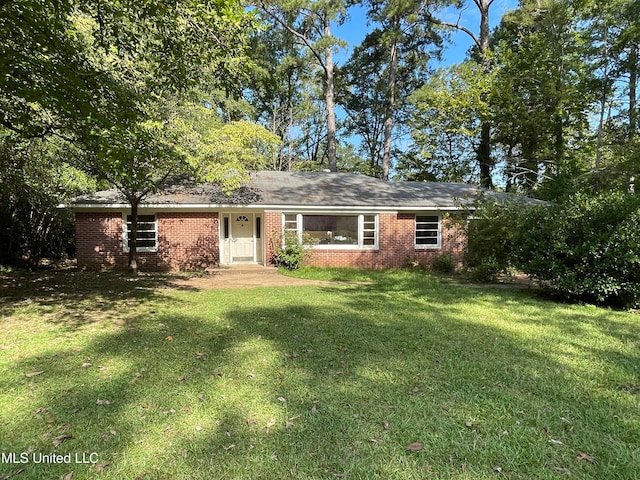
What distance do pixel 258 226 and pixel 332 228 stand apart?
→ 123 inches

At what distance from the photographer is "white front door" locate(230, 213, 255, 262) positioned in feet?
50.7

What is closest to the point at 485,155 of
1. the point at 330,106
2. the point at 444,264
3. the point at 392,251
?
the point at 330,106

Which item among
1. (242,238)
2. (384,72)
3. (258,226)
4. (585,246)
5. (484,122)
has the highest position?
(384,72)

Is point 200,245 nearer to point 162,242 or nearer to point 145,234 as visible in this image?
point 162,242

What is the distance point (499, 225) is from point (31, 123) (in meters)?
11.4

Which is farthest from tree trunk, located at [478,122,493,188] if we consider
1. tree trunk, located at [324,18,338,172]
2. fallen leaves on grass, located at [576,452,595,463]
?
fallen leaves on grass, located at [576,452,595,463]

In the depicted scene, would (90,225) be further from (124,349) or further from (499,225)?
(499,225)

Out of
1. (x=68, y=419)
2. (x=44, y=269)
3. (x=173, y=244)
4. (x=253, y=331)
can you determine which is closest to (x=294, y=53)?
(x=173, y=244)

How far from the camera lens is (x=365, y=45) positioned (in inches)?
1176

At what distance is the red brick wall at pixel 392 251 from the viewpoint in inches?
578

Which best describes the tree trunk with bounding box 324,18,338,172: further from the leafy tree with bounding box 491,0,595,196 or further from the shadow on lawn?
the shadow on lawn

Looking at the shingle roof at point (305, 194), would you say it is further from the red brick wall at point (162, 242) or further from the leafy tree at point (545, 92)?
the leafy tree at point (545, 92)

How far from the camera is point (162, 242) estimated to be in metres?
14.0

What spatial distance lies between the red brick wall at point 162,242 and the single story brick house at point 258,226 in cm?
3
